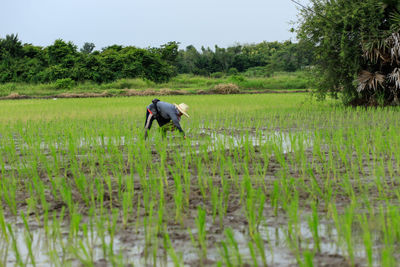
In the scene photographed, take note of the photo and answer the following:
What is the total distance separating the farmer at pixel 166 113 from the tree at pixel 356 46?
206 inches

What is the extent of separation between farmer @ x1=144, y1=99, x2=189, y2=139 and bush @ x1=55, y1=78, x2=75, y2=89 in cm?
1870

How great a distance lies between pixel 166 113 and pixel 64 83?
19.5 m

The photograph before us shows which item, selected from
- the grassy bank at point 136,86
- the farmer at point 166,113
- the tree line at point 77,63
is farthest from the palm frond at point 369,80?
the tree line at point 77,63

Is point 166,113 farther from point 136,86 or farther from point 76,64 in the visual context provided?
point 76,64

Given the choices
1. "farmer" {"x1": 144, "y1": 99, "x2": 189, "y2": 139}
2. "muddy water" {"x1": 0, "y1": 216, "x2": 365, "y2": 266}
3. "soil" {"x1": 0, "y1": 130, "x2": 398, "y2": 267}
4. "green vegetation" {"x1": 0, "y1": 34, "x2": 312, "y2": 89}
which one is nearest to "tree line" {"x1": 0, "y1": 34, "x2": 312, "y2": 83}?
"green vegetation" {"x1": 0, "y1": 34, "x2": 312, "y2": 89}

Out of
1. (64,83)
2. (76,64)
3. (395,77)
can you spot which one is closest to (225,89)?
(64,83)

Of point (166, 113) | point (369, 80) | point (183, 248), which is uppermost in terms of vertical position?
point (369, 80)

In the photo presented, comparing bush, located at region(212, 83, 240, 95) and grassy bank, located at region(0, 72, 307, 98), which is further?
grassy bank, located at region(0, 72, 307, 98)

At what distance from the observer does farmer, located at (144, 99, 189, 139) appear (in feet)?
16.9

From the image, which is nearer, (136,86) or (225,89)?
(225,89)

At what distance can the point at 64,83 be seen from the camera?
2331cm

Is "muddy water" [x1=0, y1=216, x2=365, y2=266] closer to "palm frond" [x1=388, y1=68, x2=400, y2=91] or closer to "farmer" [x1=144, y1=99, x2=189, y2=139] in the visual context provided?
"farmer" [x1=144, y1=99, x2=189, y2=139]

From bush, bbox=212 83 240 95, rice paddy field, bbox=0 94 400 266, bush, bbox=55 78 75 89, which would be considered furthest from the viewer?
bush, bbox=55 78 75 89

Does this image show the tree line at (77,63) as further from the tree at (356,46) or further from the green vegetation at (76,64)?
the tree at (356,46)
